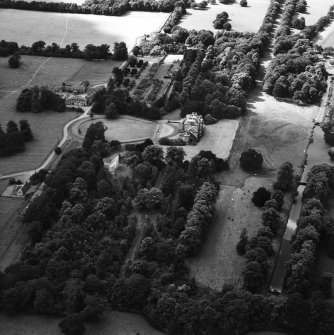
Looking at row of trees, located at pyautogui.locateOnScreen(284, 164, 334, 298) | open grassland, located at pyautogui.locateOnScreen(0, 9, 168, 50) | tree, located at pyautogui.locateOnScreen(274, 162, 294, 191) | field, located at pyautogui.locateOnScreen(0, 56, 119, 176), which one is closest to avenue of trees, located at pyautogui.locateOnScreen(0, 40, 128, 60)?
field, located at pyautogui.locateOnScreen(0, 56, 119, 176)

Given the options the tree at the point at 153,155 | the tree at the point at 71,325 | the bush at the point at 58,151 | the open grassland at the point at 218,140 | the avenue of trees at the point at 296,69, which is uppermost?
the avenue of trees at the point at 296,69

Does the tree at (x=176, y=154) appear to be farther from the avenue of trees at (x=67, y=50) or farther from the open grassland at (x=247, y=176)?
the avenue of trees at (x=67, y=50)

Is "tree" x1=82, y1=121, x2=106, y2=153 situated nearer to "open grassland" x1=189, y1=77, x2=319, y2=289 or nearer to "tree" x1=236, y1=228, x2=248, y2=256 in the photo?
"open grassland" x1=189, y1=77, x2=319, y2=289

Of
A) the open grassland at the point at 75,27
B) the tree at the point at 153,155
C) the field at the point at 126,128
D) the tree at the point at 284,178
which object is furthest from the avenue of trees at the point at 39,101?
the tree at the point at 284,178

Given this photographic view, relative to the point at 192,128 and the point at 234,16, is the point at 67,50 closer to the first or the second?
the point at 192,128

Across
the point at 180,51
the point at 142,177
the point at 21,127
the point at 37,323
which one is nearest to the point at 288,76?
the point at 180,51

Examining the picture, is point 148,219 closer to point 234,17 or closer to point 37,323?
point 37,323
